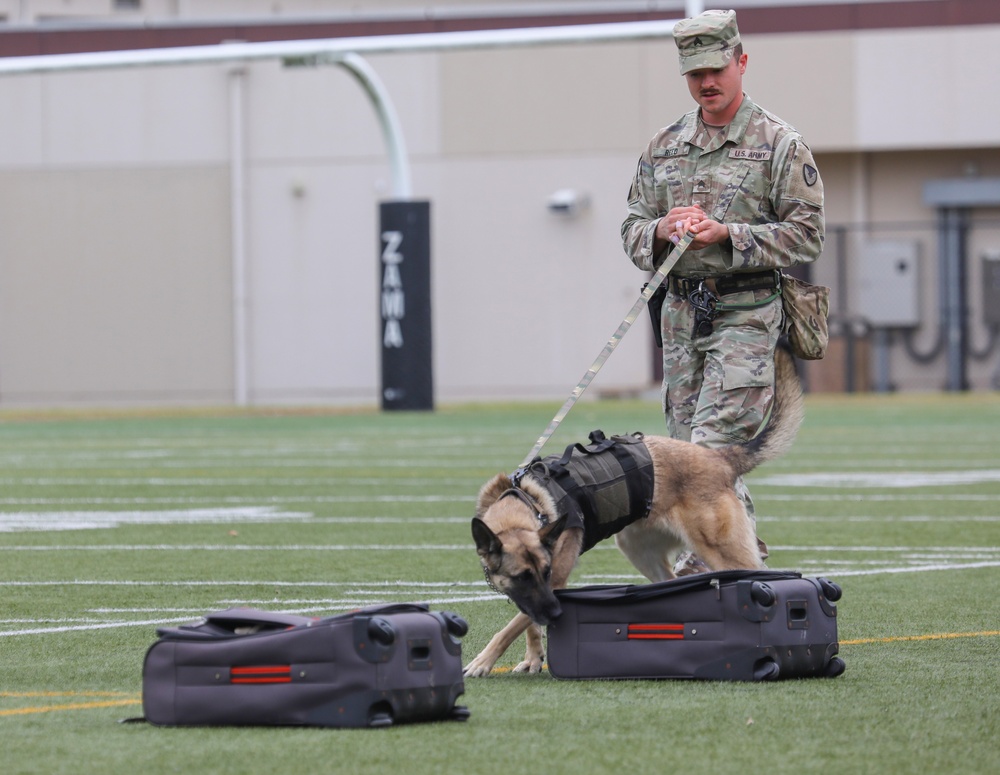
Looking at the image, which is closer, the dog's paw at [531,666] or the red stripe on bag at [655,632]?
the red stripe on bag at [655,632]

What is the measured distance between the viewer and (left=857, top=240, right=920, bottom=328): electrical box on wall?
3281cm

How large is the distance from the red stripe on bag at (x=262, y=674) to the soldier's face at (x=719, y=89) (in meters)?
3.00

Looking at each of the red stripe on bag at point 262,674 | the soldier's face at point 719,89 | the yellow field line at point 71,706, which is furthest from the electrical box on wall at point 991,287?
the red stripe on bag at point 262,674

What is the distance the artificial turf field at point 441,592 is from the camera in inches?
169

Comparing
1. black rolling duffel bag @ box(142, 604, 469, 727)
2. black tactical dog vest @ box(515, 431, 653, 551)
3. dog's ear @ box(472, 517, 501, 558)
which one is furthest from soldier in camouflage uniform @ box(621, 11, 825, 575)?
black rolling duffel bag @ box(142, 604, 469, 727)

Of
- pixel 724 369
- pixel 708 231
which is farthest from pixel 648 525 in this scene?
pixel 708 231

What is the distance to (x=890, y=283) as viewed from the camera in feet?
108

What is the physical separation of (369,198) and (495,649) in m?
27.8

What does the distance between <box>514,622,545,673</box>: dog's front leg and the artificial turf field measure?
72mm

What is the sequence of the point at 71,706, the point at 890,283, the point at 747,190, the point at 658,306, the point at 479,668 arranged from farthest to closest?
1. the point at 890,283
2. the point at 658,306
3. the point at 747,190
4. the point at 479,668
5. the point at 71,706

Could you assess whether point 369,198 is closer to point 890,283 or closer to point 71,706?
point 890,283

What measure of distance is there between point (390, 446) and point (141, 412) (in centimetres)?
1124

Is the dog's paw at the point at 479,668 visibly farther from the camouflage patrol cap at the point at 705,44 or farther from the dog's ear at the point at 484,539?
the camouflage patrol cap at the point at 705,44

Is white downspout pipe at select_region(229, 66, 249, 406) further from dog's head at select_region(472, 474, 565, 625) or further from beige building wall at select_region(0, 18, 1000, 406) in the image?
dog's head at select_region(472, 474, 565, 625)
